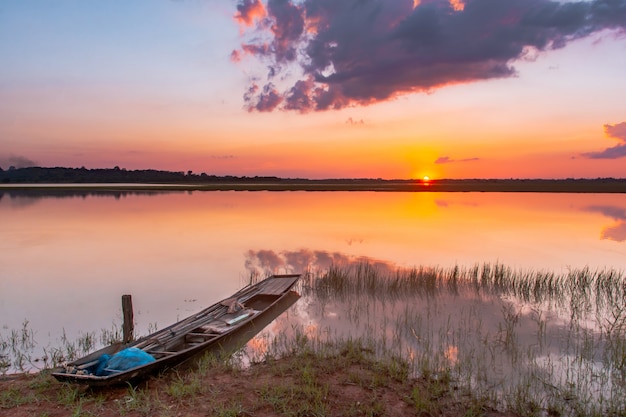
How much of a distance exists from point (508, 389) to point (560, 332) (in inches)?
155

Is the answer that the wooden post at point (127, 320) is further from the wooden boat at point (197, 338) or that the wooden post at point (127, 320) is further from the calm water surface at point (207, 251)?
the calm water surface at point (207, 251)

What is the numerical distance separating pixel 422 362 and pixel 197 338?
4766 millimetres

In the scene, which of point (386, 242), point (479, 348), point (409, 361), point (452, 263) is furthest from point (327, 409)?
point (386, 242)

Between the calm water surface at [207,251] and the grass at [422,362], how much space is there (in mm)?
2580

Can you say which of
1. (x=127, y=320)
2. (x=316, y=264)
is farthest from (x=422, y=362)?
(x=316, y=264)

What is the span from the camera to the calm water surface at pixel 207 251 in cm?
1266

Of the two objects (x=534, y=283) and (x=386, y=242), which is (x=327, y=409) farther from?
(x=386, y=242)

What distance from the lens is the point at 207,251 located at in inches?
822

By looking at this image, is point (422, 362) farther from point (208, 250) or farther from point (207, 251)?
point (208, 250)

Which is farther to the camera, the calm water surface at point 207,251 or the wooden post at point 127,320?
the calm water surface at point 207,251

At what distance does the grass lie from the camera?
6.26 metres

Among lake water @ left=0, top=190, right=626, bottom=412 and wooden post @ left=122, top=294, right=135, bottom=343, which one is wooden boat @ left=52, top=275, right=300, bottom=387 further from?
wooden post @ left=122, top=294, right=135, bottom=343

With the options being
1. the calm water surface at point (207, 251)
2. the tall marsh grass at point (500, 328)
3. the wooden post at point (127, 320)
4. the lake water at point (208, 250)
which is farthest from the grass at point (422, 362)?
the lake water at point (208, 250)

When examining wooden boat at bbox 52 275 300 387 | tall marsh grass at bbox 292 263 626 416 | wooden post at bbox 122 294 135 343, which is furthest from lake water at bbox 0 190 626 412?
wooden post at bbox 122 294 135 343
